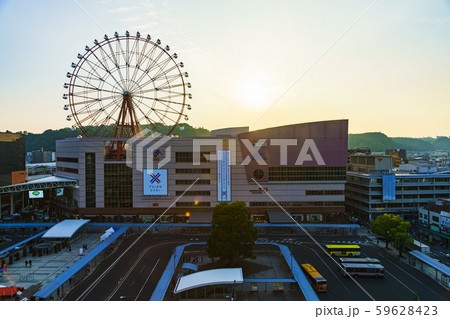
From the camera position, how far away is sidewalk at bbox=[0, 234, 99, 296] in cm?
2869

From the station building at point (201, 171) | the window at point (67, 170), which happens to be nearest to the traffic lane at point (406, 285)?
the station building at point (201, 171)

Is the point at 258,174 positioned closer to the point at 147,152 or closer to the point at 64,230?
the point at 147,152

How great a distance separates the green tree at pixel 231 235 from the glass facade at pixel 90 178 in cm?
3185

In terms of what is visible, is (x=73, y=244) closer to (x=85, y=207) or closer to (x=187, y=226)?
(x=85, y=207)

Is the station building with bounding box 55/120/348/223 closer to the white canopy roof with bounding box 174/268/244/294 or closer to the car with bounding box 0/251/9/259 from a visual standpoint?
the car with bounding box 0/251/9/259

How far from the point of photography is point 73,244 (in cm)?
4134

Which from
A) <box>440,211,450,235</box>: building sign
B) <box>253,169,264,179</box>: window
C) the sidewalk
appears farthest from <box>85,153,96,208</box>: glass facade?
<box>440,211,450,235</box>: building sign

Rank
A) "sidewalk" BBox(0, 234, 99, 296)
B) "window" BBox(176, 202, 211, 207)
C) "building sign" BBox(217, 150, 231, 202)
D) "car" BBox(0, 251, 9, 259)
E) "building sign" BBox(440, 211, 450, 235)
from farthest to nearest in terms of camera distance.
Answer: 1. "window" BBox(176, 202, 211, 207)
2. "building sign" BBox(217, 150, 231, 202)
3. "building sign" BBox(440, 211, 450, 235)
4. "car" BBox(0, 251, 9, 259)
5. "sidewalk" BBox(0, 234, 99, 296)

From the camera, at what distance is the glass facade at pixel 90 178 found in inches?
2071

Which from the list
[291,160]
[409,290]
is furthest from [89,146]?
[409,290]

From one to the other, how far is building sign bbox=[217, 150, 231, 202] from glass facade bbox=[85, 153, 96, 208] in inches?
927

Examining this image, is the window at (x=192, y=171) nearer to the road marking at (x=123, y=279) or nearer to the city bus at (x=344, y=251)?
the road marking at (x=123, y=279)

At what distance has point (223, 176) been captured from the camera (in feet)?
173

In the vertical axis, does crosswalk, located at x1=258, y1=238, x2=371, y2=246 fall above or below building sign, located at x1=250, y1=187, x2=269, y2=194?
below
